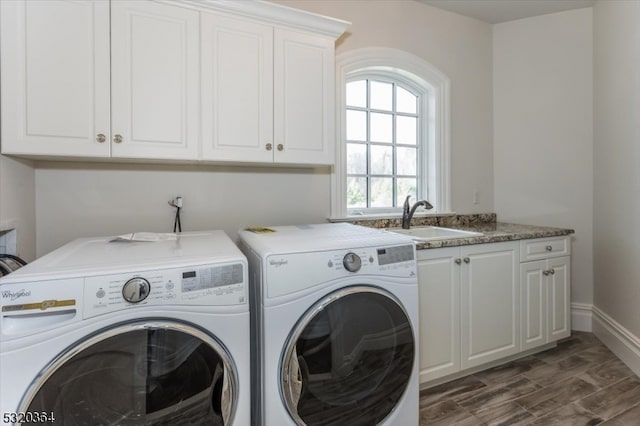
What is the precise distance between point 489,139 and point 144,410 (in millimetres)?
3054

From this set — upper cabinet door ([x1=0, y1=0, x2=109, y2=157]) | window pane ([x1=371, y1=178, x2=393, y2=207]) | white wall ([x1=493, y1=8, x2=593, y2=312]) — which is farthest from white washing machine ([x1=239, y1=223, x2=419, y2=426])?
white wall ([x1=493, y1=8, x2=593, y2=312])

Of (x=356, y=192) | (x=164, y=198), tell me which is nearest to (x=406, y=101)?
(x=356, y=192)

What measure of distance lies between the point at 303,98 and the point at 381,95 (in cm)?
102

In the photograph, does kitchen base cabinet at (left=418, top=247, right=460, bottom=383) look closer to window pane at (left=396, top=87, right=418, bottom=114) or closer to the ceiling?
window pane at (left=396, top=87, right=418, bottom=114)

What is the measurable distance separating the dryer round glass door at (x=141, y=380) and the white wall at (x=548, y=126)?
108 inches

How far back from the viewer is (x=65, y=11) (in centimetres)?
133

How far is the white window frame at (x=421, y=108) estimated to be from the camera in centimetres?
221

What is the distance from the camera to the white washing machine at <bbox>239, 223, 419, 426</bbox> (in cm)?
116

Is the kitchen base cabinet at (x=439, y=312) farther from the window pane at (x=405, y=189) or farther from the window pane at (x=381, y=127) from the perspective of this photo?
the window pane at (x=381, y=127)

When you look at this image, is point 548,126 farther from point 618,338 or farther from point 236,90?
point 236,90

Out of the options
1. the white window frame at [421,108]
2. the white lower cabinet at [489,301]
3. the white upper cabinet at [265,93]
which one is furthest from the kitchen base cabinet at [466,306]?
the white upper cabinet at [265,93]

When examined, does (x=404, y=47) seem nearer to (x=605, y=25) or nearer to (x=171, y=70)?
(x=605, y=25)

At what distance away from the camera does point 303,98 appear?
5.88 feet

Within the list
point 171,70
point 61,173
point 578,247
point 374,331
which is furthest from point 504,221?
point 61,173
